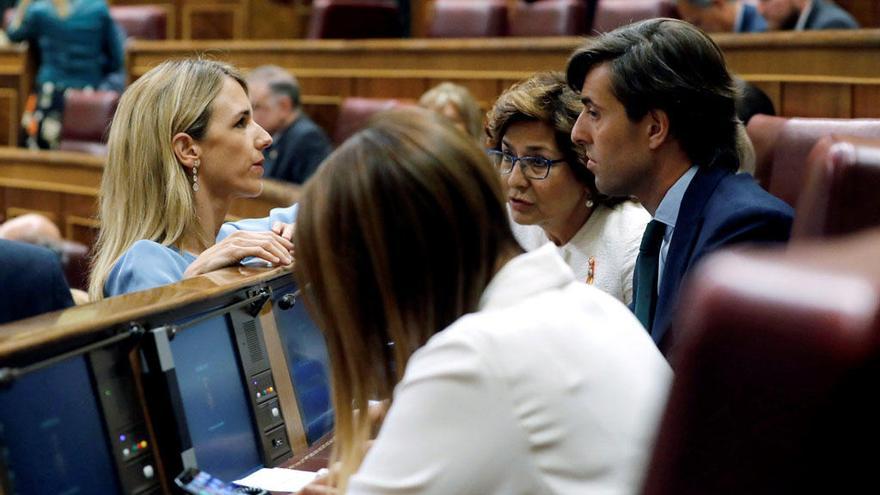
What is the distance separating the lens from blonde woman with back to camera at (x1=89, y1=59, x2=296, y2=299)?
111cm

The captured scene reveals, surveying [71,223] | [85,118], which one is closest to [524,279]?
[71,223]

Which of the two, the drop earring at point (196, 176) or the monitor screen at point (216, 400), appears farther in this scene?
the drop earring at point (196, 176)

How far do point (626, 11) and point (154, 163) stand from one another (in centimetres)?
177

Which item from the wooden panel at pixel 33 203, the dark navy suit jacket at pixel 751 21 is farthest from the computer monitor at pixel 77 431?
the wooden panel at pixel 33 203

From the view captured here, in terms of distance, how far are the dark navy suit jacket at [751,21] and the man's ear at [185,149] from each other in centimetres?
180

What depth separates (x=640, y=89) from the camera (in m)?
1.18

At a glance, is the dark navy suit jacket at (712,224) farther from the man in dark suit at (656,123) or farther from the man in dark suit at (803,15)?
the man in dark suit at (803,15)

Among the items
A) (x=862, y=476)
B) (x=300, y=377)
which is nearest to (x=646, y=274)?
(x=300, y=377)

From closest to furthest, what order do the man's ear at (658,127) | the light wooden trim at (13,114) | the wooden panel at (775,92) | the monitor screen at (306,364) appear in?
the monitor screen at (306,364)
the man's ear at (658,127)
the wooden panel at (775,92)
the light wooden trim at (13,114)

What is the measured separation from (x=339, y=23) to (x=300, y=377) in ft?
7.73

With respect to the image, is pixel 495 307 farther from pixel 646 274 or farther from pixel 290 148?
pixel 290 148

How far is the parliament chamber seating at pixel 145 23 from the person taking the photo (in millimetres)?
3910

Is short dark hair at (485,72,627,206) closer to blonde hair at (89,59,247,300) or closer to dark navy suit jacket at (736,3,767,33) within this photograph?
blonde hair at (89,59,247,300)

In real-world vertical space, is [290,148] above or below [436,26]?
below
